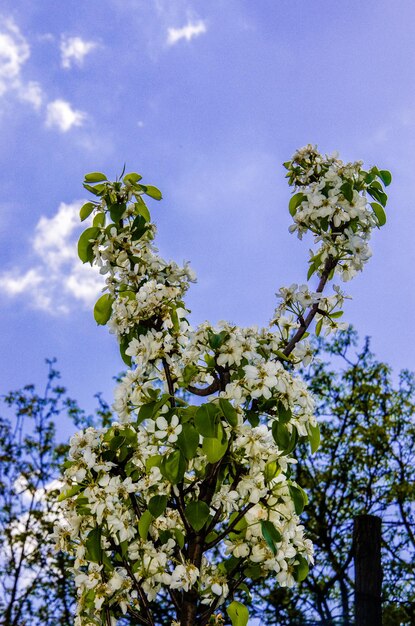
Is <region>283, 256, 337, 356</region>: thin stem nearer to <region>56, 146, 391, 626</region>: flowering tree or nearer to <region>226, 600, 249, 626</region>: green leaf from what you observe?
<region>56, 146, 391, 626</region>: flowering tree

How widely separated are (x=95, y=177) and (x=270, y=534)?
5.74 ft

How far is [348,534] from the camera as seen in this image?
9.38 meters

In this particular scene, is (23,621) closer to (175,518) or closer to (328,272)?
(175,518)

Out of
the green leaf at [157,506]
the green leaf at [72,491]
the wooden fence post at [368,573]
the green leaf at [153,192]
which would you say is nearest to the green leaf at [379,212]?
the green leaf at [153,192]

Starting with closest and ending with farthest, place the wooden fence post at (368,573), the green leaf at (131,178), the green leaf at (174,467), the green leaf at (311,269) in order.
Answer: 1. the green leaf at (174,467)
2. the green leaf at (131,178)
3. the green leaf at (311,269)
4. the wooden fence post at (368,573)

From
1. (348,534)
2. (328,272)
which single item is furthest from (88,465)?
(348,534)

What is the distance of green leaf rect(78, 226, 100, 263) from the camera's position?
319 cm

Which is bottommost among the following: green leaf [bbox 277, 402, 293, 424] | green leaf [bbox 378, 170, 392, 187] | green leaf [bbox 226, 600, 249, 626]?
green leaf [bbox 226, 600, 249, 626]

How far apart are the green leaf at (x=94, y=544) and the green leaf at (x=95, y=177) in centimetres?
154

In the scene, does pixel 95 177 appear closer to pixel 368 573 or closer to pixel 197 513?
pixel 197 513

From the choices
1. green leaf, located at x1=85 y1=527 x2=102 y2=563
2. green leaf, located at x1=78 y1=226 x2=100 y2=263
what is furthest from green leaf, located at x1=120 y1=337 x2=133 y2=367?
green leaf, located at x1=85 y1=527 x2=102 y2=563

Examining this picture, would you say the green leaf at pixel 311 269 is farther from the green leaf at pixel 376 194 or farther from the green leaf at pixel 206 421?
the green leaf at pixel 206 421

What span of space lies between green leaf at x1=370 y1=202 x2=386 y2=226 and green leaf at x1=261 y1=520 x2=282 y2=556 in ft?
4.83

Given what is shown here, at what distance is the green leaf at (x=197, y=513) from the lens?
2762 mm
